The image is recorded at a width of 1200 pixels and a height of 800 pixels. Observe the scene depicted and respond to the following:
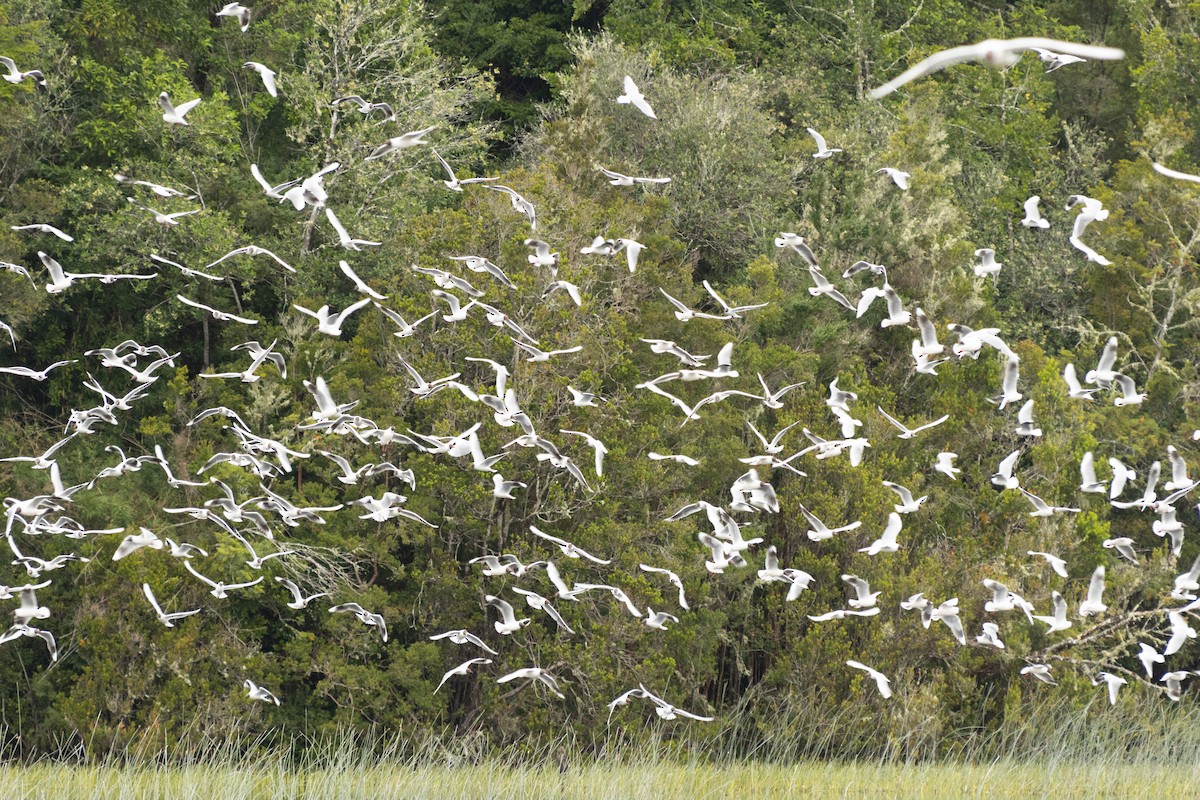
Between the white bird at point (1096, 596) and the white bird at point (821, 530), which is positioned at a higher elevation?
the white bird at point (1096, 596)

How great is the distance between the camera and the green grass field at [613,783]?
14305mm

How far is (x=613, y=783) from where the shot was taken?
15.3 m

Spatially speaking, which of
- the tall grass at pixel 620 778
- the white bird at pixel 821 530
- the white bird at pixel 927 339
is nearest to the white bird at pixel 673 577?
the white bird at pixel 821 530

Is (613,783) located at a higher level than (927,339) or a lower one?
lower

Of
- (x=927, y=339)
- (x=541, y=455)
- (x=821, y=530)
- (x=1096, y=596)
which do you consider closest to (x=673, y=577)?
(x=821, y=530)

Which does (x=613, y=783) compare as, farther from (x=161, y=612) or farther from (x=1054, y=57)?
(x=161, y=612)

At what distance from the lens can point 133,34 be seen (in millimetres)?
30750

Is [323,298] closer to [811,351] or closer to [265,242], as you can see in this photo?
[265,242]

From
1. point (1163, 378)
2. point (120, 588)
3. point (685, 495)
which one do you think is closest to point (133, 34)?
point (120, 588)

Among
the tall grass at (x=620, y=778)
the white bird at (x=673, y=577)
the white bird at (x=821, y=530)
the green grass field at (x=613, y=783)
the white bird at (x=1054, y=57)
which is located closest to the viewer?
the white bird at (x=1054, y=57)

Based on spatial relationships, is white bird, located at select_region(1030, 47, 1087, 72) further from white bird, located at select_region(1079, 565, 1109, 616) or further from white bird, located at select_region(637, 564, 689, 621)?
white bird, located at select_region(637, 564, 689, 621)

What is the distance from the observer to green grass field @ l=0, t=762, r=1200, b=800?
14305 millimetres

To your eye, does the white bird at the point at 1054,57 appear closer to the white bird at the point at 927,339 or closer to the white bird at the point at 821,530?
the white bird at the point at 927,339

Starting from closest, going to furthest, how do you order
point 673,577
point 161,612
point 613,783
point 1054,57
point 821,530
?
point 1054,57 → point 613,783 → point 673,577 → point 821,530 → point 161,612
